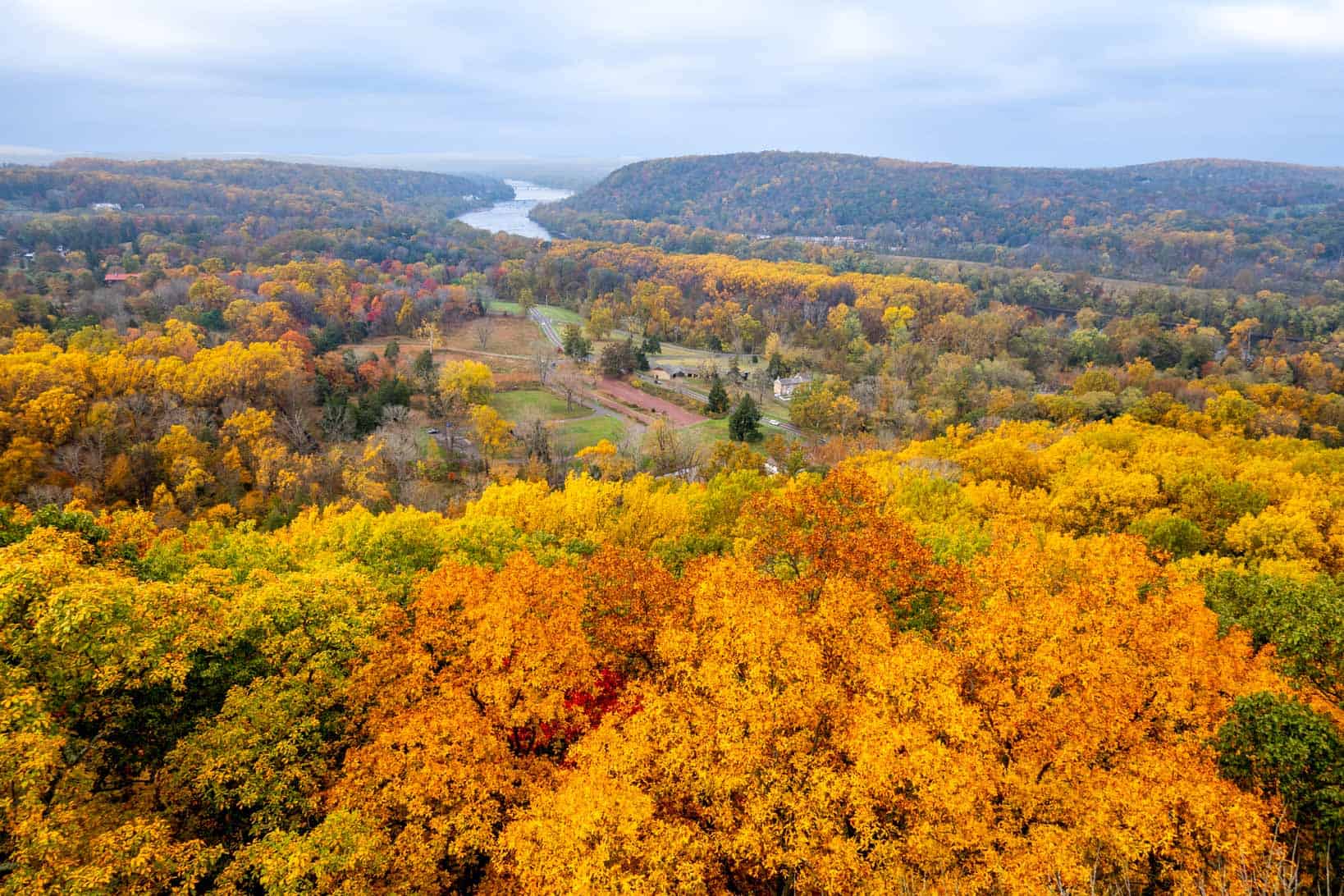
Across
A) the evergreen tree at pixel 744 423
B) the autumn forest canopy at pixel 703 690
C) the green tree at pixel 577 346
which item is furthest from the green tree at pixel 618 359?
the autumn forest canopy at pixel 703 690

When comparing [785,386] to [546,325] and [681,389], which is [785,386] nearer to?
[681,389]

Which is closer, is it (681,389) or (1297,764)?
(1297,764)

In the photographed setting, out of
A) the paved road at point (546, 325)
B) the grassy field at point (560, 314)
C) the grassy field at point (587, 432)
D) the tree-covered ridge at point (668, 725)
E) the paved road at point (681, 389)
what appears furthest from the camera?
the grassy field at point (560, 314)

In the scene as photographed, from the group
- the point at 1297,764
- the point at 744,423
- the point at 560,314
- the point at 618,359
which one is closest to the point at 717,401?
the point at 744,423

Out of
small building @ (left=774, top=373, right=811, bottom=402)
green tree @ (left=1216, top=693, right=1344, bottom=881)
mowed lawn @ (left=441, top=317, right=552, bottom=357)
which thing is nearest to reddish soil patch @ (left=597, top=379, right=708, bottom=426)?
mowed lawn @ (left=441, top=317, right=552, bottom=357)

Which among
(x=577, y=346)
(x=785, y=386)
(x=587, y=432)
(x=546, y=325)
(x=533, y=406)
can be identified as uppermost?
(x=546, y=325)

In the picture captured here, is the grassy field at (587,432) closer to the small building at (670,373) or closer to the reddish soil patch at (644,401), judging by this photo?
the reddish soil patch at (644,401)

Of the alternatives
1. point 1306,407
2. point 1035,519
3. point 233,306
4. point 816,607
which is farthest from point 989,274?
point 816,607

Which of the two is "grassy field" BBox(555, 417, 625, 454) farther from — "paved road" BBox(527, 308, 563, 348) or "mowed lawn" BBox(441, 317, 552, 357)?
"paved road" BBox(527, 308, 563, 348)

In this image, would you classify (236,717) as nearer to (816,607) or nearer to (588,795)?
(588,795)
